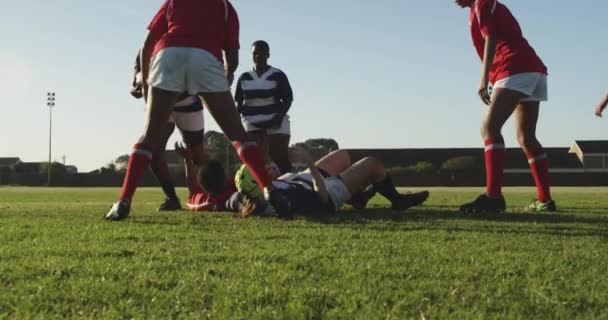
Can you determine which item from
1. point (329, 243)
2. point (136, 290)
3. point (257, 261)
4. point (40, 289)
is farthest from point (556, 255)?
point (40, 289)

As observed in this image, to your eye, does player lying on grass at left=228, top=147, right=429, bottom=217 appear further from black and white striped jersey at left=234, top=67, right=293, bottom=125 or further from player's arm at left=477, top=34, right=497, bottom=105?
black and white striped jersey at left=234, top=67, right=293, bottom=125

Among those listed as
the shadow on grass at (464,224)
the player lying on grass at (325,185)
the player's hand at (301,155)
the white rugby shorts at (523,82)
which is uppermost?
the white rugby shorts at (523,82)

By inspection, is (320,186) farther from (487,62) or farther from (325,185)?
(487,62)

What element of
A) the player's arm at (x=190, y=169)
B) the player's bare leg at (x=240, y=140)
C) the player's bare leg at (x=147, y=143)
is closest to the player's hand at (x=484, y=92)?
the player's bare leg at (x=240, y=140)

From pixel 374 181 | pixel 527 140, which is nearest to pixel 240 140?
pixel 374 181

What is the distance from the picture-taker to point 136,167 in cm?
543

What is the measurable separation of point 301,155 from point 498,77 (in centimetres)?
251

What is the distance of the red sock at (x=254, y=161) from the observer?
17.7 feet

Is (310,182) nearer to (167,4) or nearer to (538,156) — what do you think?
(167,4)

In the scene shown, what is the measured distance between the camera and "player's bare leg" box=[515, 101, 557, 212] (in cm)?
683

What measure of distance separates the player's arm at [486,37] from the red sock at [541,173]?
1.08 m

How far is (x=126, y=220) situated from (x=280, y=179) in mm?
1397

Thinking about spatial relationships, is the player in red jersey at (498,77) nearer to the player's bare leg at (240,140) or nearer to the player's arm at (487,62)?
the player's arm at (487,62)

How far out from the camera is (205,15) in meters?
5.48
